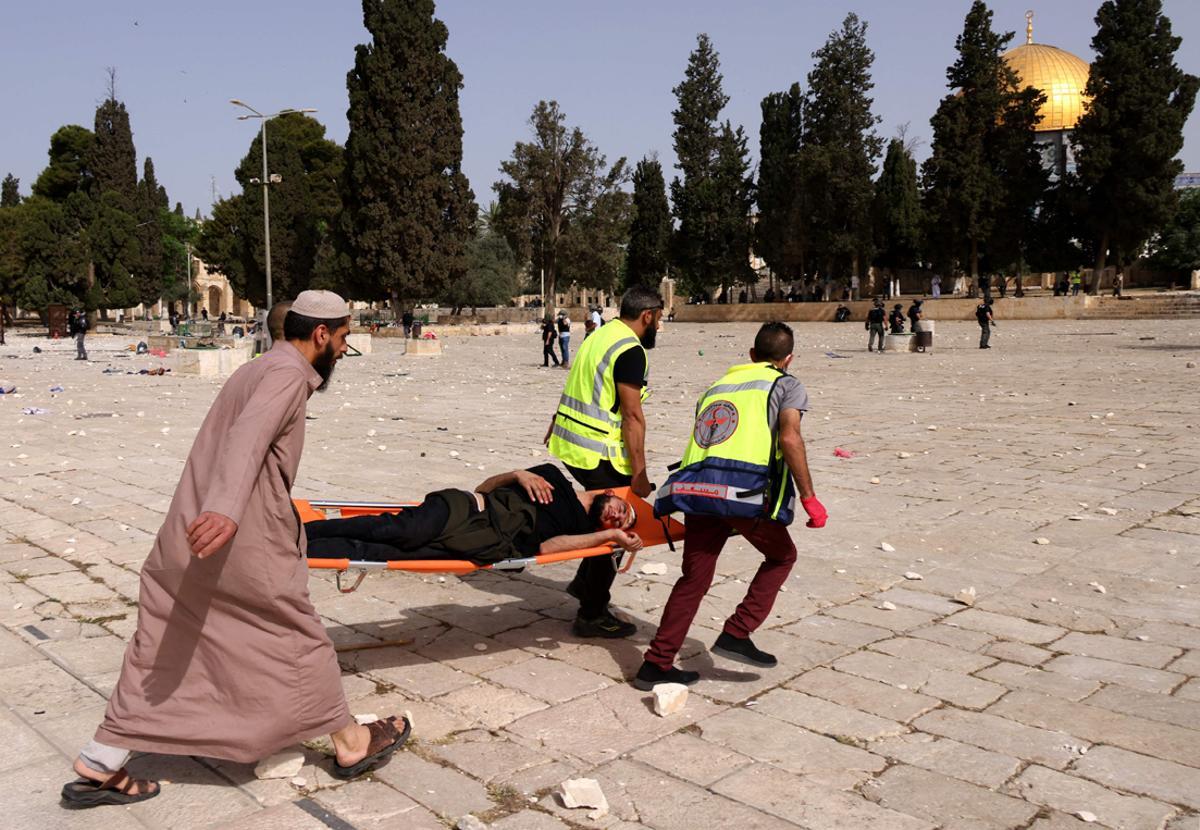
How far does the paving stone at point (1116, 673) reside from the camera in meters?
4.41

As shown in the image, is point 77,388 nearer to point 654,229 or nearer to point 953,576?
point 953,576

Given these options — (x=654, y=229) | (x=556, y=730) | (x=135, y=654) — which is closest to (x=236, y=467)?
(x=135, y=654)

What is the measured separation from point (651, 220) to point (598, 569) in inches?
2437

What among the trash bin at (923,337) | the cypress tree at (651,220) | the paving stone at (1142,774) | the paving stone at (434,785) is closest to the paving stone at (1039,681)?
the paving stone at (1142,774)

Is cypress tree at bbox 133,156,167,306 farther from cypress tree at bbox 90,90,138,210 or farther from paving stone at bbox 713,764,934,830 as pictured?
paving stone at bbox 713,764,934,830

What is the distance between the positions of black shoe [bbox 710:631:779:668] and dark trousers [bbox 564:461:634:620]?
66 centimetres

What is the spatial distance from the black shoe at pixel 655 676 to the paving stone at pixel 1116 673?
5.50 feet

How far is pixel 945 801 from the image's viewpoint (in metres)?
3.37

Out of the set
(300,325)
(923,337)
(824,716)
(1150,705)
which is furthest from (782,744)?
(923,337)

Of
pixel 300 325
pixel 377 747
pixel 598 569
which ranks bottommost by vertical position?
pixel 377 747

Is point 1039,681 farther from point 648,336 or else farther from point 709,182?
point 709,182

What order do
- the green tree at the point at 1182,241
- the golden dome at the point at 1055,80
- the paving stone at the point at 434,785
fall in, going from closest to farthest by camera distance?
the paving stone at the point at 434,785, the green tree at the point at 1182,241, the golden dome at the point at 1055,80

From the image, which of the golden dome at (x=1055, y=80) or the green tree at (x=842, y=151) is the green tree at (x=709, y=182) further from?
the golden dome at (x=1055, y=80)

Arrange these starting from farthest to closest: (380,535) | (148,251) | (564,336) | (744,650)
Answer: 1. (148,251)
2. (564,336)
3. (744,650)
4. (380,535)
